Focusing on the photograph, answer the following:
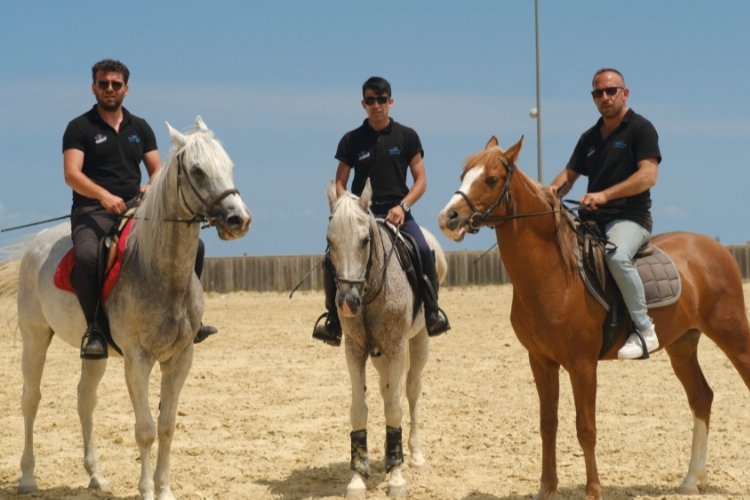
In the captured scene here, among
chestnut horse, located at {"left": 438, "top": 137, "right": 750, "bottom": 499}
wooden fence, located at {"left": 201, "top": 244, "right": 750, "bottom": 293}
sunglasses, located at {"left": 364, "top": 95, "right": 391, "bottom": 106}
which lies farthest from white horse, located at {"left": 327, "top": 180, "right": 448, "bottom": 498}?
wooden fence, located at {"left": 201, "top": 244, "right": 750, "bottom": 293}

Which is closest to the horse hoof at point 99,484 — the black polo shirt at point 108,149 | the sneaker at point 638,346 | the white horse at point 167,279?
the white horse at point 167,279

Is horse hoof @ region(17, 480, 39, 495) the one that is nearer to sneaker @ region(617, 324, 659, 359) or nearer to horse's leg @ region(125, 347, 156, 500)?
horse's leg @ region(125, 347, 156, 500)

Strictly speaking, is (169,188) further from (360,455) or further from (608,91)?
(608,91)

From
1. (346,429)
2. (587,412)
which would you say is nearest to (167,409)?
(587,412)

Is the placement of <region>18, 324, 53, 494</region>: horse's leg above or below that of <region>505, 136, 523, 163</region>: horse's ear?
below

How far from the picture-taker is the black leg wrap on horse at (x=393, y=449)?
24.5 ft

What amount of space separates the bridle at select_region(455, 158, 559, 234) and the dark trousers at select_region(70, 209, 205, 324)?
2.12 meters

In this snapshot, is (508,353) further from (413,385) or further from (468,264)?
(468,264)

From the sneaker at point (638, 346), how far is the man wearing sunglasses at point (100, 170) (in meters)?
3.11

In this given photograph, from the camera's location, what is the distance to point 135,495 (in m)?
7.58

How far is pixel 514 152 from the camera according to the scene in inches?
257

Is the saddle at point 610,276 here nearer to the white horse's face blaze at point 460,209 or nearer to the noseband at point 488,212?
the noseband at point 488,212

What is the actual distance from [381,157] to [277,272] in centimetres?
2065

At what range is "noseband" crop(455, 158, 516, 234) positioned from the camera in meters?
6.39
